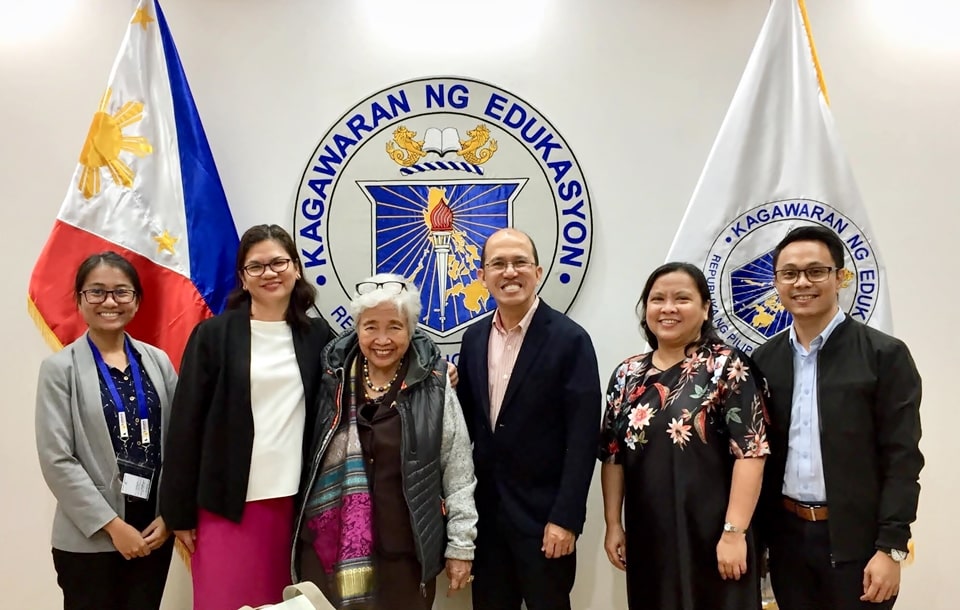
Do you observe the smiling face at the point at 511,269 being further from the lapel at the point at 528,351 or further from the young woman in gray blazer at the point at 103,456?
the young woman in gray blazer at the point at 103,456

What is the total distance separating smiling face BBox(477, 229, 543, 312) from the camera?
177 centimetres

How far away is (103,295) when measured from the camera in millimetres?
1829

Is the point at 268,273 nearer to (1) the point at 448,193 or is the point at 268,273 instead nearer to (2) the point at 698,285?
(1) the point at 448,193

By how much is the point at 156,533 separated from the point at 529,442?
1187mm

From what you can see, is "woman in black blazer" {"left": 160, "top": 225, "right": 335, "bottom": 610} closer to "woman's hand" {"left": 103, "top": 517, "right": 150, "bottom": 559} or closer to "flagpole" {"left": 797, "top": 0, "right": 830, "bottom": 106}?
"woman's hand" {"left": 103, "top": 517, "right": 150, "bottom": 559}

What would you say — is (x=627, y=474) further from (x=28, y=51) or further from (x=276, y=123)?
(x=28, y=51)

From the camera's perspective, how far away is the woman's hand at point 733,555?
5.09ft

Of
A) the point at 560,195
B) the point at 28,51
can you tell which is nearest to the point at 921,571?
the point at 560,195

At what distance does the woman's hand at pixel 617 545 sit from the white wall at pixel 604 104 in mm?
527

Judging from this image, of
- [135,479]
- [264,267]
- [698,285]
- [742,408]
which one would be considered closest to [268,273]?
[264,267]

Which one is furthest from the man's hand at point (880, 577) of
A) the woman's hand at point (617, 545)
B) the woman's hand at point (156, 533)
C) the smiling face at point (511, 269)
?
the woman's hand at point (156, 533)

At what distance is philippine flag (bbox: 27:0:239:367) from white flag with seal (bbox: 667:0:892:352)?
5.79 ft

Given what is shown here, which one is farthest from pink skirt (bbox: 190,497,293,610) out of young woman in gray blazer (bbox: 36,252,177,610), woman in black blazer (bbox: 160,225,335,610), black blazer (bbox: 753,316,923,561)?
black blazer (bbox: 753,316,923,561)

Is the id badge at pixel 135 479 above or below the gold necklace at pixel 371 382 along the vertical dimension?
below
